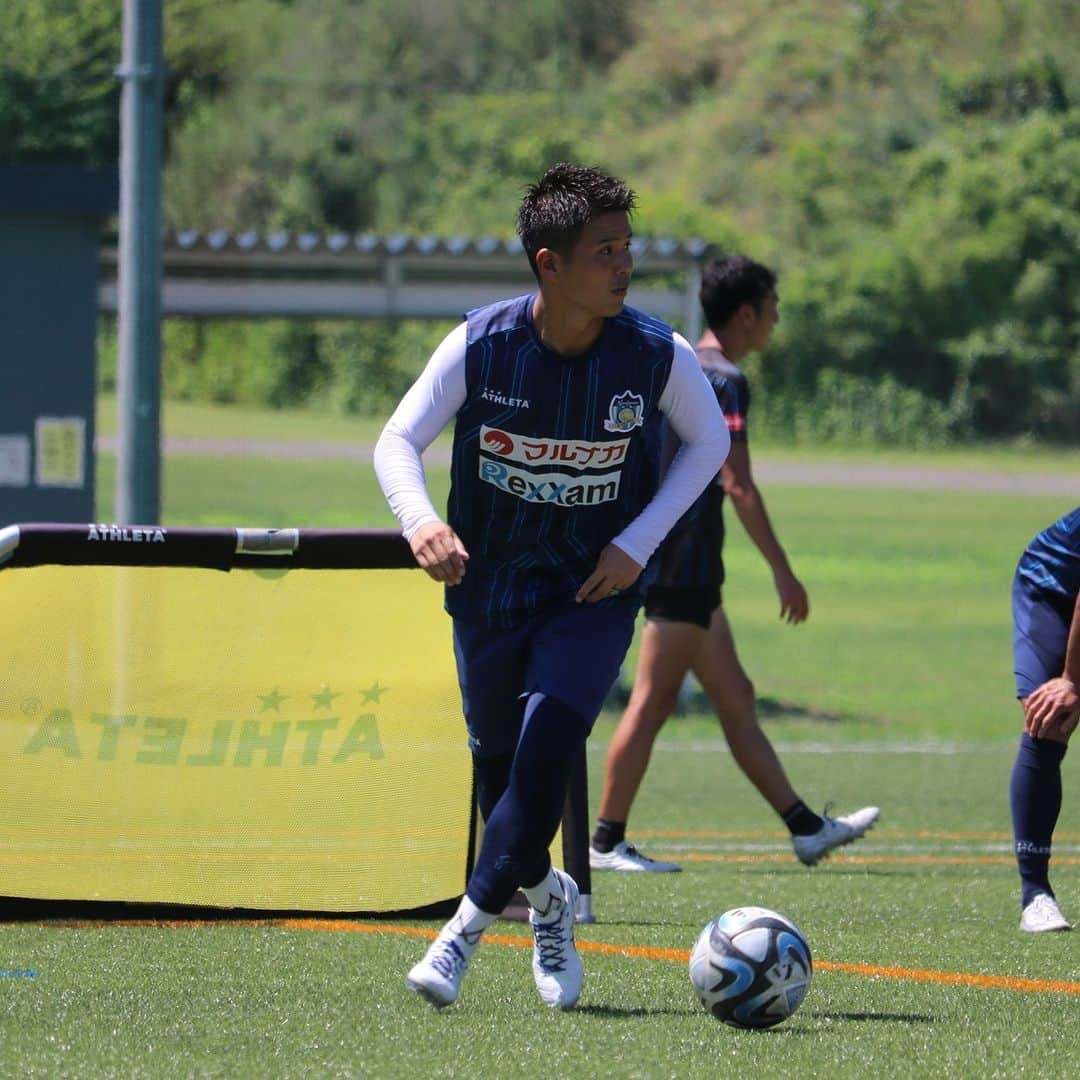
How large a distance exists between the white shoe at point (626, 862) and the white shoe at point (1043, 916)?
1.79m

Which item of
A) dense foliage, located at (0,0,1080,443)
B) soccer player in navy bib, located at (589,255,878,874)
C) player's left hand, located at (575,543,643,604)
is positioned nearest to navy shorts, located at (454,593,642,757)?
player's left hand, located at (575,543,643,604)

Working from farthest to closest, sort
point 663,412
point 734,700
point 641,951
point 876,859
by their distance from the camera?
point 876,859 < point 734,700 < point 641,951 < point 663,412

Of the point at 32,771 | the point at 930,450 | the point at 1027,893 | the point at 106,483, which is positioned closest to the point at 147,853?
the point at 32,771

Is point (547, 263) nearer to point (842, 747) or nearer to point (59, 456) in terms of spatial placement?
point (59, 456)

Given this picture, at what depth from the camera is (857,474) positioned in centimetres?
4653

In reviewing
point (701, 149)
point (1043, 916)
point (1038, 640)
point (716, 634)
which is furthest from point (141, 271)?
point (701, 149)

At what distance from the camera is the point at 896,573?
35.2 m

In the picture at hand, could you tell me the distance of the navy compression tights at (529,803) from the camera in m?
4.79

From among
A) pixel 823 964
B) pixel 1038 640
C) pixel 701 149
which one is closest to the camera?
pixel 823 964

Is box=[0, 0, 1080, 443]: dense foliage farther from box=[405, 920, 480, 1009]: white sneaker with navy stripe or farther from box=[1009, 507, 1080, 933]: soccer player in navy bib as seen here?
box=[405, 920, 480, 1009]: white sneaker with navy stripe

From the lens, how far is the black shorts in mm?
7805

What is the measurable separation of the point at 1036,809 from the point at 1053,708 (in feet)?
1.35

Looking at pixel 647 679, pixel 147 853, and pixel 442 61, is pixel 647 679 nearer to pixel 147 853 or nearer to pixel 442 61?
pixel 147 853

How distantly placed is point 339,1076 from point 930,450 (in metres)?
47.4
